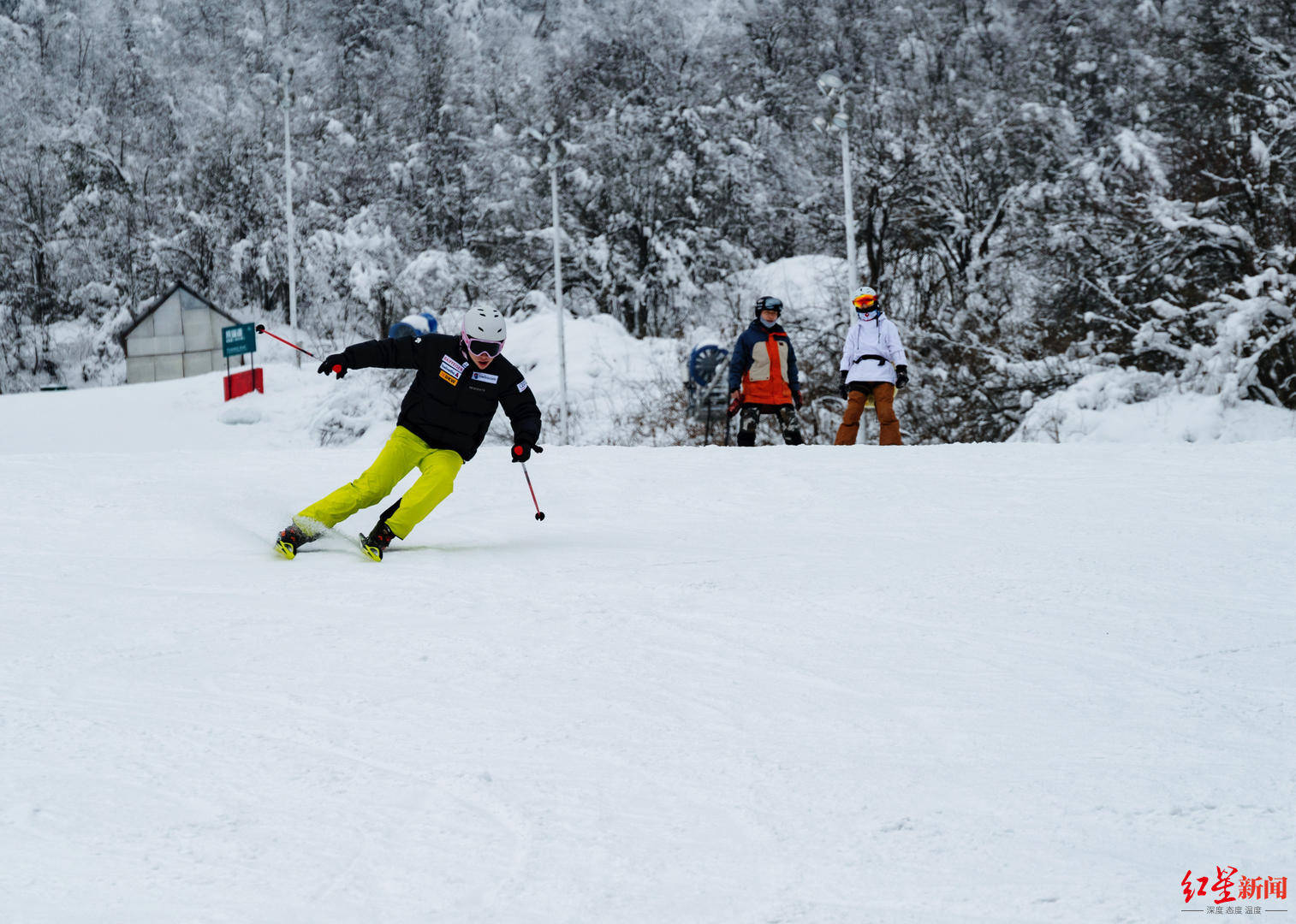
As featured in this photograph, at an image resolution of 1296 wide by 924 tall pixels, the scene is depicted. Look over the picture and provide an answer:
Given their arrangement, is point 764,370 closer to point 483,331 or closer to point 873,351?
point 873,351

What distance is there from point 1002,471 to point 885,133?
77.7 ft

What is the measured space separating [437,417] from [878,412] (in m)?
5.30

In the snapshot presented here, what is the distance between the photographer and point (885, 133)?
2991 centimetres

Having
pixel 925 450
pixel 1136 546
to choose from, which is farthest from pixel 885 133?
pixel 1136 546

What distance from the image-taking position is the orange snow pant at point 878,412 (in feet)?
34.1

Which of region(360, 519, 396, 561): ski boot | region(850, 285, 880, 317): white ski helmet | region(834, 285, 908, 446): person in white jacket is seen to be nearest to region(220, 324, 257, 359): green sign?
region(834, 285, 908, 446): person in white jacket

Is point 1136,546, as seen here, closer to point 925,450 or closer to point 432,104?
point 925,450

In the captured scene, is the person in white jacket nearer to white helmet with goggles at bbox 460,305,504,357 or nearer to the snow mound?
the snow mound

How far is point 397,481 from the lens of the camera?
20.7 feet

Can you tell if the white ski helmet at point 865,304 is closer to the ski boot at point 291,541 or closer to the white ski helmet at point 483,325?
the white ski helmet at point 483,325

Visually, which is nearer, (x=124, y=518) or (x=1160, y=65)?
(x=124, y=518)

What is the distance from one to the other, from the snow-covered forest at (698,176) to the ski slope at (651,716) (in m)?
8.38

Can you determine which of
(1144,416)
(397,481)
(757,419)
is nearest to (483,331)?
(397,481)

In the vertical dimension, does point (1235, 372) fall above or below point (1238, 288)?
below
